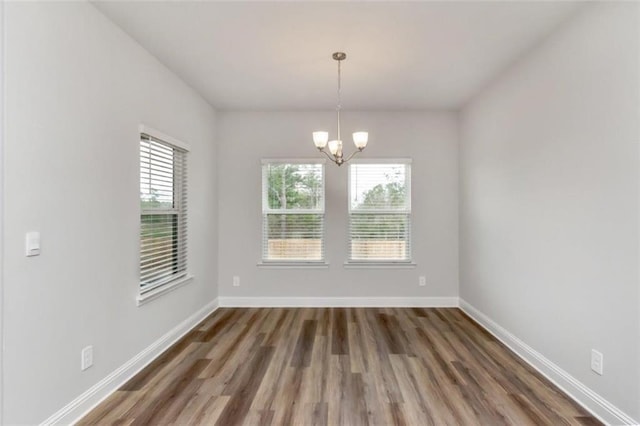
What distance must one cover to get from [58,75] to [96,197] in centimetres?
80

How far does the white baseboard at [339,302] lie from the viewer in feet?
15.3

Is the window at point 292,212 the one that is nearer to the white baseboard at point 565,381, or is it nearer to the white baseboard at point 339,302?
the white baseboard at point 339,302

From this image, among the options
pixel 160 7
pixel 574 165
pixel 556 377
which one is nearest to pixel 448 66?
pixel 574 165

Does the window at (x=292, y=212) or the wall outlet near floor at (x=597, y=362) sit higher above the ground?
the window at (x=292, y=212)

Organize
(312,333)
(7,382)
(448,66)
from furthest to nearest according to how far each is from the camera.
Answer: (312,333) < (448,66) < (7,382)

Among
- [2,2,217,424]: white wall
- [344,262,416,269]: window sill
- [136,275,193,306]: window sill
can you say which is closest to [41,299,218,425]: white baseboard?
[2,2,217,424]: white wall

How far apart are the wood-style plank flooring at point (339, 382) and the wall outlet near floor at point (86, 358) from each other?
0.32 m

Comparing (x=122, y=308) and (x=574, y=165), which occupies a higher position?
(x=574, y=165)

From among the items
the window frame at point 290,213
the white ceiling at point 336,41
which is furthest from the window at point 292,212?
the white ceiling at point 336,41

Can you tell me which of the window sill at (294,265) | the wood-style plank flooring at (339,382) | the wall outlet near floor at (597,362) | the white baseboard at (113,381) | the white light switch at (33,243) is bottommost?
the wood-style plank flooring at (339,382)

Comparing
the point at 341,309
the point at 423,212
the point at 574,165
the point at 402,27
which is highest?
the point at 402,27

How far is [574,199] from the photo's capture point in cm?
239

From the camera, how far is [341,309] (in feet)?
15.0

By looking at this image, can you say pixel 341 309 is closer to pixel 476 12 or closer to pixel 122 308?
pixel 122 308
